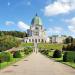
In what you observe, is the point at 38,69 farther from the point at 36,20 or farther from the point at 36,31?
the point at 36,31

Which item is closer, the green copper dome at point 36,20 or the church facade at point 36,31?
the church facade at point 36,31

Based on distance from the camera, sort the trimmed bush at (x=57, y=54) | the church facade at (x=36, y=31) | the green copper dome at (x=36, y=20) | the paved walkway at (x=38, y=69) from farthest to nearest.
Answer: the green copper dome at (x=36, y=20), the church facade at (x=36, y=31), the trimmed bush at (x=57, y=54), the paved walkway at (x=38, y=69)

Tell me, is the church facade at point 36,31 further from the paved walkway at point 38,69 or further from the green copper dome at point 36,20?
the paved walkway at point 38,69

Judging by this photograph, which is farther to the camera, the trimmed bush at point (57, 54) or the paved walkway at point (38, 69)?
the trimmed bush at point (57, 54)

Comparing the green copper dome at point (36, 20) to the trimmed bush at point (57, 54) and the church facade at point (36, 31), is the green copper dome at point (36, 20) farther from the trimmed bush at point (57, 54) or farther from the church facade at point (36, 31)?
the trimmed bush at point (57, 54)

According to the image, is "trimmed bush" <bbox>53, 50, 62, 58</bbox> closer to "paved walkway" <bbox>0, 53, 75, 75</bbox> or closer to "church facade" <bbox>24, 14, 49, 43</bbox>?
"paved walkway" <bbox>0, 53, 75, 75</bbox>

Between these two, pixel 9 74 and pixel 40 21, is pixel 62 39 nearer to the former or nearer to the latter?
pixel 40 21

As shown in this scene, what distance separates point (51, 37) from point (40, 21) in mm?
16171

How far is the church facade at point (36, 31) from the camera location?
141 metres

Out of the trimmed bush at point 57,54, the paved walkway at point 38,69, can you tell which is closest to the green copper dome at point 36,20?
the trimmed bush at point 57,54

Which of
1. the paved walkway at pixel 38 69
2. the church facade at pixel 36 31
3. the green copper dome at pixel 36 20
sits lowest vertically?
the paved walkway at pixel 38 69

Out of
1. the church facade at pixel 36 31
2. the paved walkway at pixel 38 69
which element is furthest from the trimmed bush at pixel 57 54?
the church facade at pixel 36 31

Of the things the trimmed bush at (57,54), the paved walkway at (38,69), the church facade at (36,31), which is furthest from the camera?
the church facade at (36,31)

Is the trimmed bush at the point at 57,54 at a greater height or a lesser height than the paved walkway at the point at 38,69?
greater
